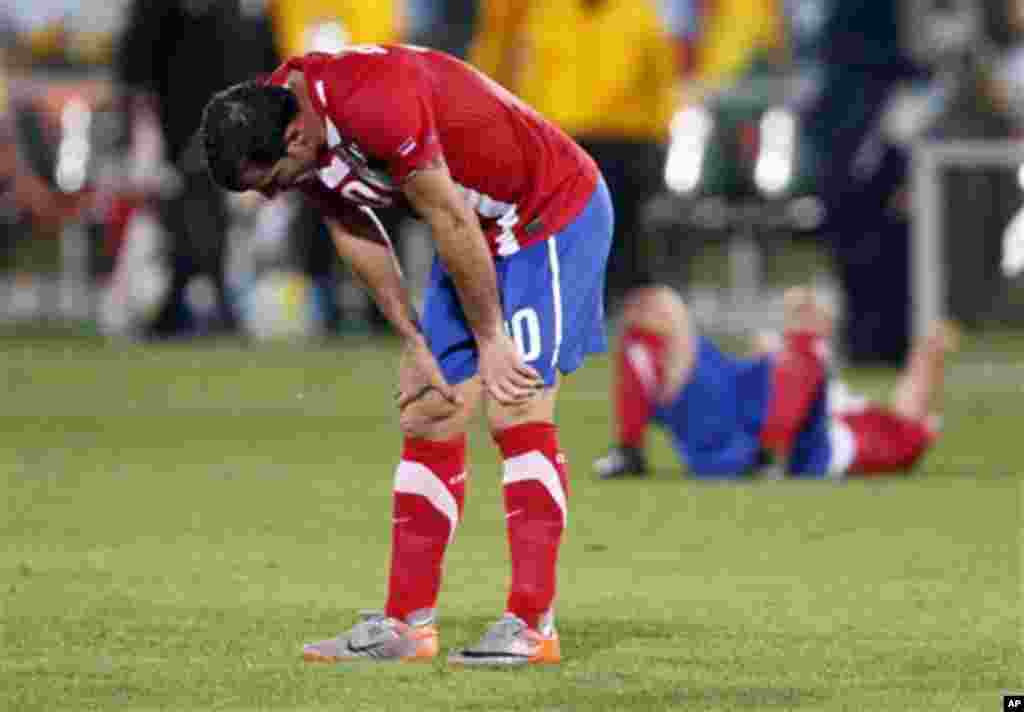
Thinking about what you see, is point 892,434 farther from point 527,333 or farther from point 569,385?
point 527,333

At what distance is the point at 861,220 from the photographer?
1755 cm

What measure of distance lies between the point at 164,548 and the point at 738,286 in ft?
37.7

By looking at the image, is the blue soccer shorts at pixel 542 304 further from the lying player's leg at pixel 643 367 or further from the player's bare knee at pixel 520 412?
the lying player's leg at pixel 643 367

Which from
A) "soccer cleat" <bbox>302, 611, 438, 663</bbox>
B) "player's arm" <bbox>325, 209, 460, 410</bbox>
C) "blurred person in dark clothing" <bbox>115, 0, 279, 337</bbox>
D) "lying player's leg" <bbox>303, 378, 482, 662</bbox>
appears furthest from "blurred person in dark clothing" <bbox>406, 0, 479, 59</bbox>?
"soccer cleat" <bbox>302, 611, 438, 663</bbox>

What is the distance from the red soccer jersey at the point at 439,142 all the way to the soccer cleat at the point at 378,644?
0.87 metres

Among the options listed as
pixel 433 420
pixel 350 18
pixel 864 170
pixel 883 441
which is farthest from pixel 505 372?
pixel 864 170

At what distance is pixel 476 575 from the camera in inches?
331

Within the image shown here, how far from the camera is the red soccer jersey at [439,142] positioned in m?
6.54

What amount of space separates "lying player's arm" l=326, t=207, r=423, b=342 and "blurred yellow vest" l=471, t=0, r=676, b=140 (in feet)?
25.4

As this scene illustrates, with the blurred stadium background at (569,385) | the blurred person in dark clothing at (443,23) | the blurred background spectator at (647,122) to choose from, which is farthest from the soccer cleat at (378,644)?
the blurred person in dark clothing at (443,23)

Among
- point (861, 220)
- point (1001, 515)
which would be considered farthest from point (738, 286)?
point (1001, 515)

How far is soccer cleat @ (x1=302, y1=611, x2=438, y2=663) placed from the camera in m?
6.83

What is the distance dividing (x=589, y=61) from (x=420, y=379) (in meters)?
8.17

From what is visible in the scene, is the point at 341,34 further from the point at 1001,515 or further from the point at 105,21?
the point at 1001,515
